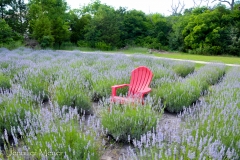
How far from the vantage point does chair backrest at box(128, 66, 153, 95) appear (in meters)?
4.39

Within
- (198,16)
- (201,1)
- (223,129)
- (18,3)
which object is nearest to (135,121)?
(223,129)

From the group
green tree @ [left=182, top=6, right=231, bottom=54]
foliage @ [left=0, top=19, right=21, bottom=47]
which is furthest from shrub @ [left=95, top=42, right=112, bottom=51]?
foliage @ [left=0, top=19, right=21, bottom=47]

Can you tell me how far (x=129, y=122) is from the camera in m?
2.71

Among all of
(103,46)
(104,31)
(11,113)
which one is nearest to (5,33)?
(103,46)

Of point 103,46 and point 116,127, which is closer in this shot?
point 116,127

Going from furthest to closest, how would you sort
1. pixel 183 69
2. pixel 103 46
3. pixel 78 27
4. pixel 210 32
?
pixel 78 27 < pixel 103 46 < pixel 210 32 < pixel 183 69

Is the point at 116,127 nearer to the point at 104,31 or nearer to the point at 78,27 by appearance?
the point at 104,31

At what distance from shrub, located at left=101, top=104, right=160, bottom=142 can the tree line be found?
50.2ft

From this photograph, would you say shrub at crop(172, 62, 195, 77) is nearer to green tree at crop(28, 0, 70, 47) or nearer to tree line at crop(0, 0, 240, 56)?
tree line at crop(0, 0, 240, 56)

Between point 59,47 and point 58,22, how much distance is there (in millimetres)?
2681

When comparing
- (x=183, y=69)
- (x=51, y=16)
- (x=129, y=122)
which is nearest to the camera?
(x=129, y=122)

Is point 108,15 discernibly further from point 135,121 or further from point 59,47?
point 135,121

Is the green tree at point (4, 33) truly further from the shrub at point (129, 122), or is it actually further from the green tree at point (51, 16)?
the shrub at point (129, 122)

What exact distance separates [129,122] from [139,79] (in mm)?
1923
